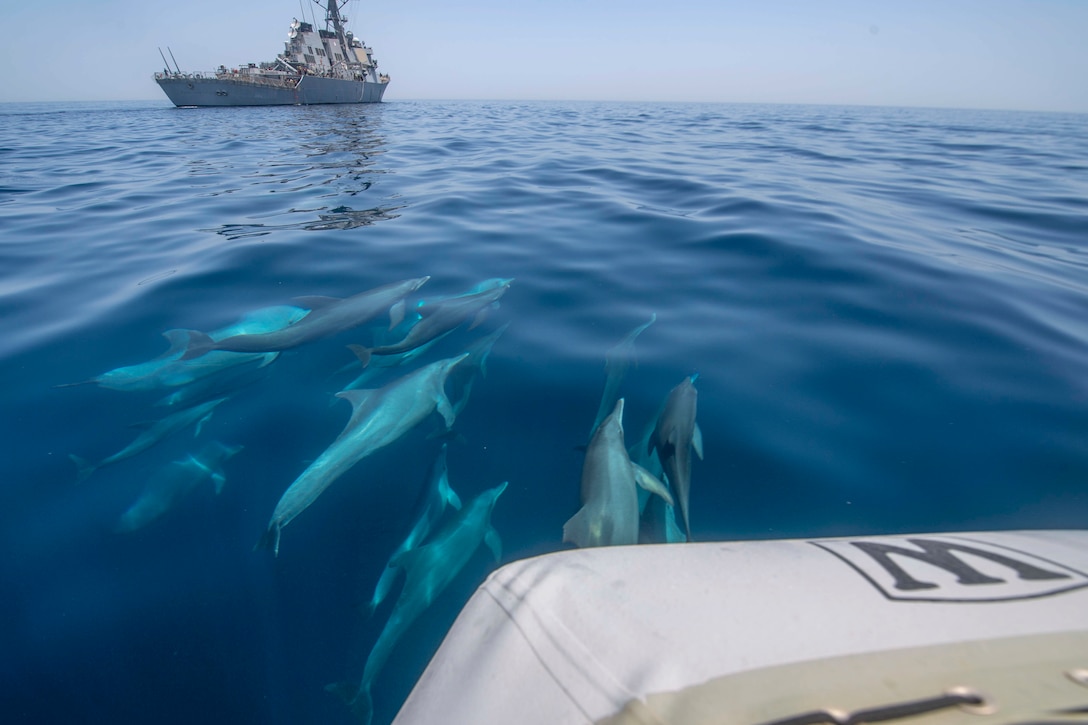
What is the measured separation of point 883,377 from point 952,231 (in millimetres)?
5497

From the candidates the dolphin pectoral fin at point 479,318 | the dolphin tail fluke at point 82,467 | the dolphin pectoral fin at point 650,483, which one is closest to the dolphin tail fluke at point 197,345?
the dolphin tail fluke at point 82,467

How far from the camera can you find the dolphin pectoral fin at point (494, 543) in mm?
2965

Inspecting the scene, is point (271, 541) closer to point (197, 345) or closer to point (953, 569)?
point (197, 345)

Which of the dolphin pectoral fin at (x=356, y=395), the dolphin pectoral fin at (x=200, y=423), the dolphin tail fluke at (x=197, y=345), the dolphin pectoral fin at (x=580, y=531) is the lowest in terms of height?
the dolphin pectoral fin at (x=200, y=423)

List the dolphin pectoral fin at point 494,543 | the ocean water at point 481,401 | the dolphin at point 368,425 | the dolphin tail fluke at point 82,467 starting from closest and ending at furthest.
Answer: the ocean water at point 481,401 < the dolphin pectoral fin at point 494,543 < the dolphin at point 368,425 < the dolphin tail fluke at point 82,467

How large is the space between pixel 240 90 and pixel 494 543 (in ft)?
227

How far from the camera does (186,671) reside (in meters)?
2.46

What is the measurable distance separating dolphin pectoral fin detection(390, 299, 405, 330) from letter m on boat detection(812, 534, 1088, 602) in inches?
167

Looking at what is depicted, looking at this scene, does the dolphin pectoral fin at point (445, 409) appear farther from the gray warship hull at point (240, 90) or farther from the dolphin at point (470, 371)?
the gray warship hull at point (240, 90)

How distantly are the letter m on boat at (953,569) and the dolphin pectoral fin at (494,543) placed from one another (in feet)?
5.55

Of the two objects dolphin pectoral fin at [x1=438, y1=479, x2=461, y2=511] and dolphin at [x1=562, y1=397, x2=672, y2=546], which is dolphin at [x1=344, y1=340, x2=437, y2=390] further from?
dolphin at [x1=562, y1=397, x2=672, y2=546]

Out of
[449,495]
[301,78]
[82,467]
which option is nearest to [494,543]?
[449,495]

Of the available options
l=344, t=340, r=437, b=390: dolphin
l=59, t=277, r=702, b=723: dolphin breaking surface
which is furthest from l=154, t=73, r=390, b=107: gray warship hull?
l=344, t=340, r=437, b=390: dolphin

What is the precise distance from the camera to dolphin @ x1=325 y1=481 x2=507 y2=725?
2.43 metres
